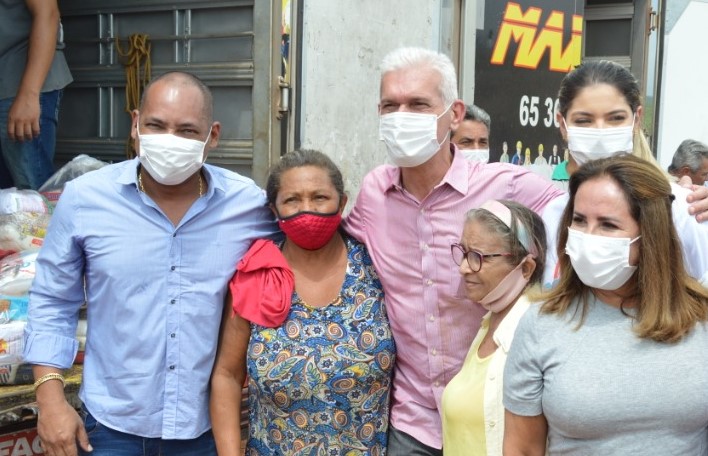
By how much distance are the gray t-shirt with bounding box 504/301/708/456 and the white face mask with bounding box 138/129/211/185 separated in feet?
3.74

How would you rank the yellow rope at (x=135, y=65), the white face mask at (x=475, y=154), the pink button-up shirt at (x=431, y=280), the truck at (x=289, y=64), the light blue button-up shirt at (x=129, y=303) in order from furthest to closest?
1. the white face mask at (x=475, y=154)
2. the yellow rope at (x=135, y=65)
3. the truck at (x=289, y=64)
4. the pink button-up shirt at (x=431, y=280)
5. the light blue button-up shirt at (x=129, y=303)

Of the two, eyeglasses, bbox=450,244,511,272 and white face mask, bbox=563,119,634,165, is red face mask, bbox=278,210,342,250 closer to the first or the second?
eyeglasses, bbox=450,244,511,272

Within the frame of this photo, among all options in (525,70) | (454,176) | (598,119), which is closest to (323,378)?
(454,176)

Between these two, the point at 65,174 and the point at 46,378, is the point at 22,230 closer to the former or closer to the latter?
the point at 65,174

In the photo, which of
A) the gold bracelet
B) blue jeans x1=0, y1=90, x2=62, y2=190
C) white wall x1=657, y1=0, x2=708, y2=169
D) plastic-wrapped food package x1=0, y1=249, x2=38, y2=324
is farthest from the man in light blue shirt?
white wall x1=657, y1=0, x2=708, y2=169

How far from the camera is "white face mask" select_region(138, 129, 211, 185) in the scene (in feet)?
8.48

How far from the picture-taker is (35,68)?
12.6ft

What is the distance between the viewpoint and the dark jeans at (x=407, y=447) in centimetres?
272

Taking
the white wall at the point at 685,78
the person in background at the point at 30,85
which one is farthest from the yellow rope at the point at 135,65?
the white wall at the point at 685,78

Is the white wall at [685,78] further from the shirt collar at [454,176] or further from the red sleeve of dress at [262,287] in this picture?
the red sleeve of dress at [262,287]

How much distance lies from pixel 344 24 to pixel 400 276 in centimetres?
166

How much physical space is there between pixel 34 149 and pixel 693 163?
5893 mm

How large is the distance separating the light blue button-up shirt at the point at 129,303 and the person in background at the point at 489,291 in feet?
2.52

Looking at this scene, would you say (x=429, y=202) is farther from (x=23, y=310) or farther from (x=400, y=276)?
(x=23, y=310)
